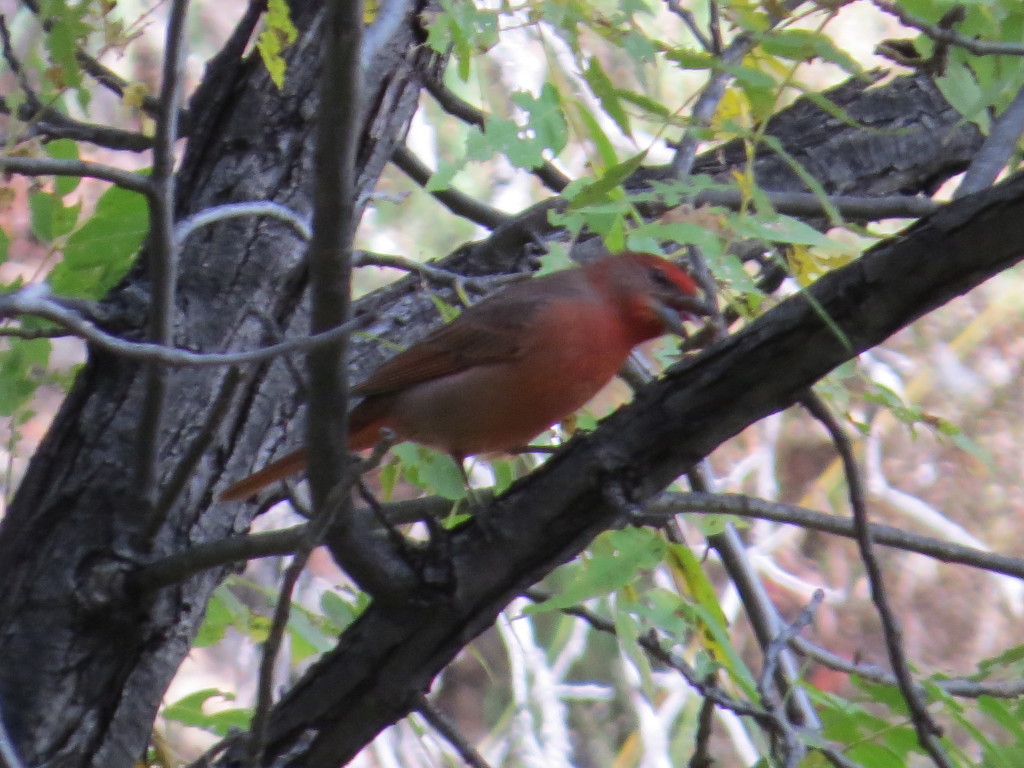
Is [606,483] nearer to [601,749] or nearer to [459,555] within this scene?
[459,555]

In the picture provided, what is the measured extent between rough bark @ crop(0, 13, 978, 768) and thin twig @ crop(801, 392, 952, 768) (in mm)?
383

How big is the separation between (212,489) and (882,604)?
5.61 feet

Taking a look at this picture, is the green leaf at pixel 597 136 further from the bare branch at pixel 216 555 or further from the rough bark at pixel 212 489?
the bare branch at pixel 216 555

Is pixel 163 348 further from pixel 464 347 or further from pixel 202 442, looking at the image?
pixel 464 347

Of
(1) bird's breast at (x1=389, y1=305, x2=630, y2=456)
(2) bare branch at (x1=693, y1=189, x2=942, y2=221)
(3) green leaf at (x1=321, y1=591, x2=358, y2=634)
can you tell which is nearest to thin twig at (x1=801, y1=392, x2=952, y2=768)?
(2) bare branch at (x1=693, y1=189, x2=942, y2=221)

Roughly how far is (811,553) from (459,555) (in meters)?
7.16

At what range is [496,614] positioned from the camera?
8.56 feet

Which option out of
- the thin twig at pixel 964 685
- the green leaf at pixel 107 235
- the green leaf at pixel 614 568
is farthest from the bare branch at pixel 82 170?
the thin twig at pixel 964 685

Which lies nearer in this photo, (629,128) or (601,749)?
(629,128)

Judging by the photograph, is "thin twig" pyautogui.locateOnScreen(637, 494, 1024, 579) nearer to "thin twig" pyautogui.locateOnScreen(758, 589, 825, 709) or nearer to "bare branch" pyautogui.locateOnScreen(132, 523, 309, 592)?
"thin twig" pyautogui.locateOnScreen(758, 589, 825, 709)

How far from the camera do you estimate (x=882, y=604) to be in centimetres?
264

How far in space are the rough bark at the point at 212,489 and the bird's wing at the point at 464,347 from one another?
18 cm

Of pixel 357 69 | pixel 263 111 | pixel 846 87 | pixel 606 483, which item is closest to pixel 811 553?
pixel 846 87

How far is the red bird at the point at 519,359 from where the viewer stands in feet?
11.7
